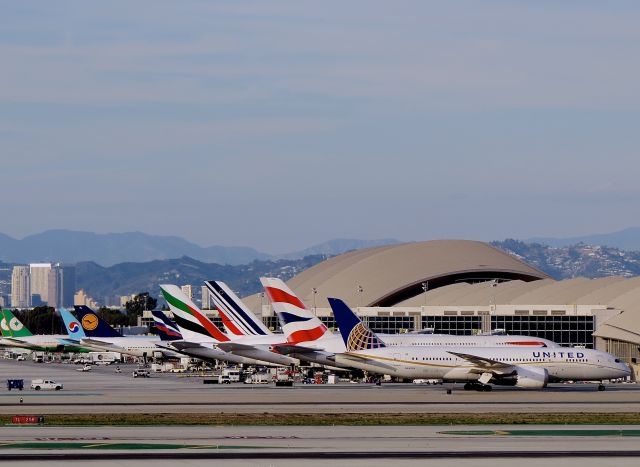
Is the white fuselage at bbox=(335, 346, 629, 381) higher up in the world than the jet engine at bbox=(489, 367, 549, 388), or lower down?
higher up

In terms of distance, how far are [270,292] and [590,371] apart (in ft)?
83.5

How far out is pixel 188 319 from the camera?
112250 millimetres

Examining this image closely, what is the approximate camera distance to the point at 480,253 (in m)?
200

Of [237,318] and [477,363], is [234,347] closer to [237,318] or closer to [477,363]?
[237,318]

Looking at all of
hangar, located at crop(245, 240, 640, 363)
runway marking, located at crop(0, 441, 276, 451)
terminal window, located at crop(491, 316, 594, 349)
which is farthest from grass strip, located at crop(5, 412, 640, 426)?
terminal window, located at crop(491, 316, 594, 349)

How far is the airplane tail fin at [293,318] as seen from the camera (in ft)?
316

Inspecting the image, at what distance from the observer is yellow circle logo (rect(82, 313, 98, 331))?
156 meters

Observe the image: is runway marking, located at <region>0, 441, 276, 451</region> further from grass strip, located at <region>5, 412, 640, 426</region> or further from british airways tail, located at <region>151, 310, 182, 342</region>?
british airways tail, located at <region>151, 310, 182, 342</region>

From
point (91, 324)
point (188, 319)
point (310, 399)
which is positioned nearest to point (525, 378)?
point (310, 399)

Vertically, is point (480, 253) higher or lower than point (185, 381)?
higher

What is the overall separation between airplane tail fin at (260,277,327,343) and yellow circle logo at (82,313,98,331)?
210 feet

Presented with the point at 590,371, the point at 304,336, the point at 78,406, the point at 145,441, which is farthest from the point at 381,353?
the point at 145,441

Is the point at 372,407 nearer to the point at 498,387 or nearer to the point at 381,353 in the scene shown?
the point at 381,353

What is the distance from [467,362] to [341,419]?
30608 mm
